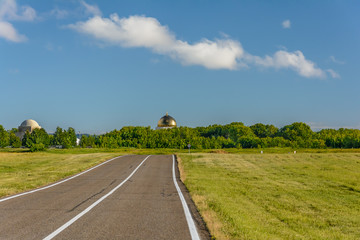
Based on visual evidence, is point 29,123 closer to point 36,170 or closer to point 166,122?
point 166,122

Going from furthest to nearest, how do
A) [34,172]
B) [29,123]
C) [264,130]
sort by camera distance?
[29,123]
[264,130]
[34,172]

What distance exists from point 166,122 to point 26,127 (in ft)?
233

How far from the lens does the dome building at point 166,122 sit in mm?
131625

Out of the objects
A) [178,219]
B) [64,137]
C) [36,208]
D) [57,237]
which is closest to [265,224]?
[178,219]

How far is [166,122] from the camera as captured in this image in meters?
132

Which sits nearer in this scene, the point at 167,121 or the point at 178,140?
the point at 178,140

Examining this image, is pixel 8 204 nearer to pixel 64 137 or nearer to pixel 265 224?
pixel 265 224

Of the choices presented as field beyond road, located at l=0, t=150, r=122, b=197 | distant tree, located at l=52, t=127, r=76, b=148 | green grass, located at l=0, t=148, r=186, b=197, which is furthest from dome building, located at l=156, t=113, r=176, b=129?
field beyond road, located at l=0, t=150, r=122, b=197

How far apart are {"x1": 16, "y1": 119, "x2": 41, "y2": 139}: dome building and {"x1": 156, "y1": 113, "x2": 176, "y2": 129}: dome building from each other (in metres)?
63.1

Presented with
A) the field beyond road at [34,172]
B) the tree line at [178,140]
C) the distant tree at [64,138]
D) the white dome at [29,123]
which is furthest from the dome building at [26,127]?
the field beyond road at [34,172]

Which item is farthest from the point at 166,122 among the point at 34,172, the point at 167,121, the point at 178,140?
the point at 34,172

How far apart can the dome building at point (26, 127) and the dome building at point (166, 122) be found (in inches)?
2484

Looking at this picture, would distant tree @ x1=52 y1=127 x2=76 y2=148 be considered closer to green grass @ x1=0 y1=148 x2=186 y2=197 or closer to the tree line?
the tree line

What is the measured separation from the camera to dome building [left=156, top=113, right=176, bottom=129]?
131625 millimetres
